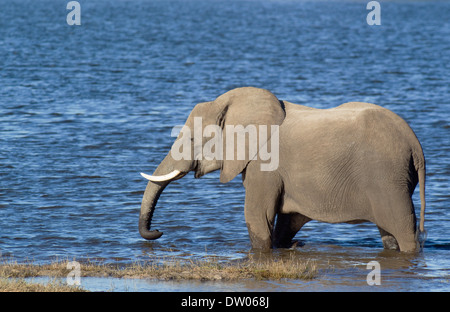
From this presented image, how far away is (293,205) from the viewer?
1148 cm

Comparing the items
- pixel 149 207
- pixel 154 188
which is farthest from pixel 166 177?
pixel 149 207

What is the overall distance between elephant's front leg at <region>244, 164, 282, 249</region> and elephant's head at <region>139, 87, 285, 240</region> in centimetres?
21

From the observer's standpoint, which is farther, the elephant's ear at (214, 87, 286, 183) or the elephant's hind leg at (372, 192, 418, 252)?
the elephant's ear at (214, 87, 286, 183)

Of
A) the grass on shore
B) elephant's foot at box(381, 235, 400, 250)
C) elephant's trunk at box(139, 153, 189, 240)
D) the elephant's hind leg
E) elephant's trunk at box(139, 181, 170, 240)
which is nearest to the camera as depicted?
the grass on shore

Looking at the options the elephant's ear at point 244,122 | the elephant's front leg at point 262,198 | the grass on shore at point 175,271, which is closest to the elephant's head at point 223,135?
the elephant's ear at point 244,122

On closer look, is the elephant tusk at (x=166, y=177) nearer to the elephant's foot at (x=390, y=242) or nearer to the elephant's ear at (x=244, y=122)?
the elephant's ear at (x=244, y=122)

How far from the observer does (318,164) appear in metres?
11.2

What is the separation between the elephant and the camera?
10953 mm

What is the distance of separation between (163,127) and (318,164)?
455 inches

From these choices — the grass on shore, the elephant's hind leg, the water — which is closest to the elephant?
the elephant's hind leg

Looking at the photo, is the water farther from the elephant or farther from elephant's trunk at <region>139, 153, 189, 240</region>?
the elephant

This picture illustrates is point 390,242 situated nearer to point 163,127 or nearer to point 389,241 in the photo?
Result: point 389,241
